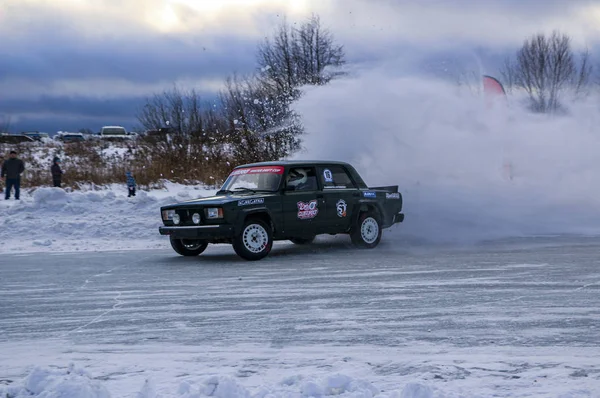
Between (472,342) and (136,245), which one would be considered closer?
(472,342)

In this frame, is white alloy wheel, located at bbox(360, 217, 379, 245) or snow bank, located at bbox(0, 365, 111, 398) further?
white alloy wheel, located at bbox(360, 217, 379, 245)

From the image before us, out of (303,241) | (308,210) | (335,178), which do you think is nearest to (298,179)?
(308,210)

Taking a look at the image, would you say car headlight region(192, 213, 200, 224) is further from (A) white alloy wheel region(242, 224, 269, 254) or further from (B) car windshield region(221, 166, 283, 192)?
(B) car windshield region(221, 166, 283, 192)

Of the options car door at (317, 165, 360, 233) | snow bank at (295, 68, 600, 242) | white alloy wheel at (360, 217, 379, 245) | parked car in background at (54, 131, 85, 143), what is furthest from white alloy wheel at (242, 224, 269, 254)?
parked car in background at (54, 131, 85, 143)

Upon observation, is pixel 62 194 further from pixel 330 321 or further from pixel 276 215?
pixel 330 321

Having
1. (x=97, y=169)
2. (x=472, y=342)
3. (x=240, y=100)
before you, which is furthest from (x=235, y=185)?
(x=97, y=169)

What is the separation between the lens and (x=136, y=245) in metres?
15.2

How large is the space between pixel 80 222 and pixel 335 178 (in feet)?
21.7

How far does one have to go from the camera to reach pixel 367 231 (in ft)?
43.2

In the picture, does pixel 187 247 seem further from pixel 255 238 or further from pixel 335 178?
pixel 335 178

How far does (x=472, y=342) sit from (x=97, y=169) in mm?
24851

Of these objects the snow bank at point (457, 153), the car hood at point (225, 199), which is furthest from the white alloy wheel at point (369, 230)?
the snow bank at point (457, 153)

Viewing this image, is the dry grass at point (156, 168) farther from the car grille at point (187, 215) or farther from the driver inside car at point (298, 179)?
the car grille at point (187, 215)

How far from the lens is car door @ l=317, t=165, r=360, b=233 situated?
1258 centimetres
